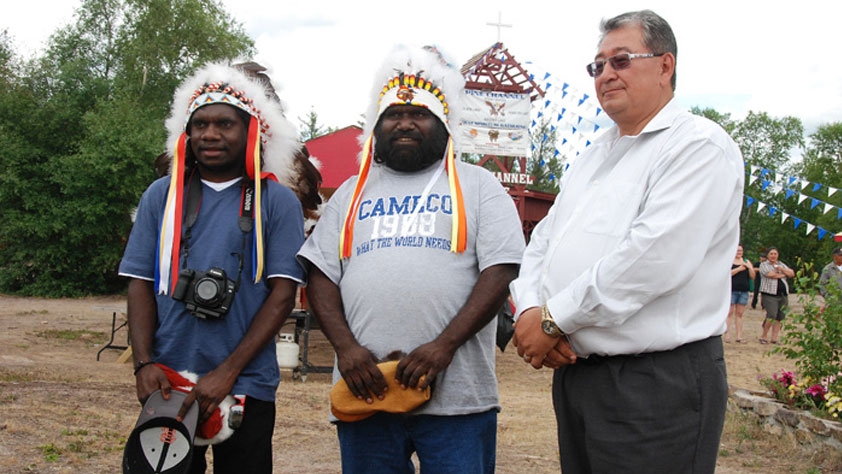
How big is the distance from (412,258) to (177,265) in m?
0.87

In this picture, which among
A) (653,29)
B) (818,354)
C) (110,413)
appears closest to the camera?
(653,29)

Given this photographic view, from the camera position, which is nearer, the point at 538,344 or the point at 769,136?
the point at 538,344

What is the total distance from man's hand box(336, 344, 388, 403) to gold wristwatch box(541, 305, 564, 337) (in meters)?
0.62

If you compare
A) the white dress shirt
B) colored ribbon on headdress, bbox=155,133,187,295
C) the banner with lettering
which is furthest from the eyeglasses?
the banner with lettering

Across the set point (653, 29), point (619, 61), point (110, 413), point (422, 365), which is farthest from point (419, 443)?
point (110, 413)

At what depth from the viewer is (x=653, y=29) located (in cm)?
230

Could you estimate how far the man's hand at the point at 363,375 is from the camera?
253 cm

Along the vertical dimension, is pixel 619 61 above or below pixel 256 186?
above

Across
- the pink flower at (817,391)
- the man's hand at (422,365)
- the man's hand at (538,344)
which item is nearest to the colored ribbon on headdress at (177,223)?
the man's hand at (422,365)

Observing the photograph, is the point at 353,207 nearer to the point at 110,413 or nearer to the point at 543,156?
the point at 110,413

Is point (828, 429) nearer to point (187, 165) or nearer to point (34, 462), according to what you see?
point (187, 165)

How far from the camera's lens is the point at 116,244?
1950 centimetres

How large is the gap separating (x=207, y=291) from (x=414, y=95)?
107 cm

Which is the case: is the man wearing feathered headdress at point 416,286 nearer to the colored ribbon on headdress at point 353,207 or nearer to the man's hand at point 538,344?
the colored ribbon on headdress at point 353,207
